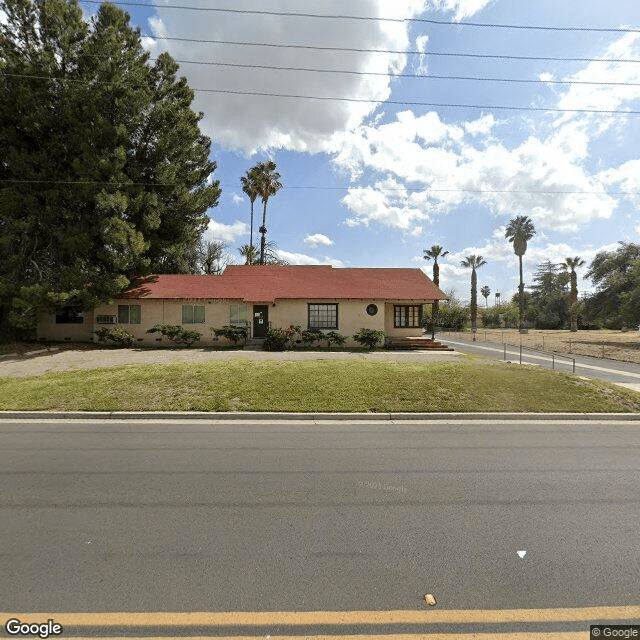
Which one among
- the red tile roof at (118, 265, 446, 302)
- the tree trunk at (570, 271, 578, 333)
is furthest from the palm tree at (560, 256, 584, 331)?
the red tile roof at (118, 265, 446, 302)

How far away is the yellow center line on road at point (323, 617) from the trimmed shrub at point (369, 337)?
1806cm

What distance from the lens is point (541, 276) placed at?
82750 mm

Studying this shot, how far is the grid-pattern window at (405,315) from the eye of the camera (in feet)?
77.4

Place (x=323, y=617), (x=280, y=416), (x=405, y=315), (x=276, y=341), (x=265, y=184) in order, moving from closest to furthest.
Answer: (x=323, y=617), (x=280, y=416), (x=276, y=341), (x=405, y=315), (x=265, y=184)

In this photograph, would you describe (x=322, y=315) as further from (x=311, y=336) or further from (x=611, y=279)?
(x=611, y=279)

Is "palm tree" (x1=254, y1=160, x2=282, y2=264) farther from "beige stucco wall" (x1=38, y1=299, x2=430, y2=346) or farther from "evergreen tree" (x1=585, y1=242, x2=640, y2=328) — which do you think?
"evergreen tree" (x1=585, y1=242, x2=640, y2=328)

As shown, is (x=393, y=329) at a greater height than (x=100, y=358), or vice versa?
(x=393, y=329)

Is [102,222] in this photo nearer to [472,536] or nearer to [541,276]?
[472,536]

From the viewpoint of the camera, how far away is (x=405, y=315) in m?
23.6

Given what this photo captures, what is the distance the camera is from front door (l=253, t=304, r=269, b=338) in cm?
2244

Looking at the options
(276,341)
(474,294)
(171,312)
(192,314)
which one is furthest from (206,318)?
(474,294)

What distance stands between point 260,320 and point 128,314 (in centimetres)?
844

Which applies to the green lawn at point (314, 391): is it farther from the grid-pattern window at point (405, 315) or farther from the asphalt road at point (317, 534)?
the grid-pattern window at point (405, 315)

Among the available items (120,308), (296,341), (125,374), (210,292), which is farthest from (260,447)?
(120,308)
